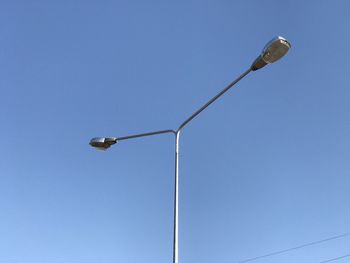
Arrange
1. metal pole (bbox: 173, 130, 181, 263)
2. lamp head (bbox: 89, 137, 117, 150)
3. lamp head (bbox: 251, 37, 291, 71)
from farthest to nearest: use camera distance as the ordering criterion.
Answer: lamp head (bbox: 89, 137, 117, 150) → metal pole (bbox: 173, 130, 181, 263) → lamp head (bbox: 251, 37, 291, 71)

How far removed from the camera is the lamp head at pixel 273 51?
707 cm

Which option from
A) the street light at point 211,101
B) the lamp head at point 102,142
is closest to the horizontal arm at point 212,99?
the street light at point 211,101

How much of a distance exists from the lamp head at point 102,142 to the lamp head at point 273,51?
3.61 meters

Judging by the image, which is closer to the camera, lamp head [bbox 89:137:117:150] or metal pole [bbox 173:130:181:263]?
metal pole [bbox 173:130:181:263]

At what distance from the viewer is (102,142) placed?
9.66 metres

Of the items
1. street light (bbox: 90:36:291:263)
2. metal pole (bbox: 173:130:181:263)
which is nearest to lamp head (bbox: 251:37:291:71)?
street light (bbox: 90:36:291:263)

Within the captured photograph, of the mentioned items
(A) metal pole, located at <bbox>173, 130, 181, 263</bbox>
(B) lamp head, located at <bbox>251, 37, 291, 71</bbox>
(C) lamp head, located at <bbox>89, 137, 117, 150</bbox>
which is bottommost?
(A) metal pole, located at <bbox>173, 130, 181, 263</bbox>

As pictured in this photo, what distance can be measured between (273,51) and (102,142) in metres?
4.14

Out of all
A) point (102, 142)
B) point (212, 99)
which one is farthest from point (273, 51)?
point (102, 142)

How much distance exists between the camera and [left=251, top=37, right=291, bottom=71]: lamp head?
7.07 meters

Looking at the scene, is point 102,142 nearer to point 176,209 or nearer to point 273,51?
point 176,209

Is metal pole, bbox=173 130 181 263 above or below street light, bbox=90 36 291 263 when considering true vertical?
below

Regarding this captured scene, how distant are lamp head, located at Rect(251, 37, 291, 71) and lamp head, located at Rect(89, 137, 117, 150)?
361cm

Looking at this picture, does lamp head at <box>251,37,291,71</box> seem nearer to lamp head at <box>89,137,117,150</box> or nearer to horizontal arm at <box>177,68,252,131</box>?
horizontal arm at <box>177,68,252,131</box>
